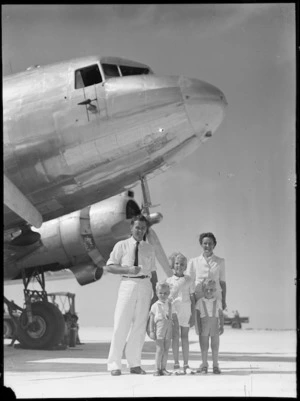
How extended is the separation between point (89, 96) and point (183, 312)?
394 cm

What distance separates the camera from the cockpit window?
10.4 metres

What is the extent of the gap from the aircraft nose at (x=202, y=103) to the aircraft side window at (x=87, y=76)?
1346 millimetres

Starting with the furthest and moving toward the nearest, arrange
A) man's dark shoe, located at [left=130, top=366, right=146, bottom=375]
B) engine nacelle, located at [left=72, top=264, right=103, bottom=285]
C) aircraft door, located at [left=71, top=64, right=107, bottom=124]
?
engine nacelle, located at [left=72, top=264, right=103, bottom=285]
aircraft door, located at [left=71, top=64, right=107, bottom=124]
man's dark shoe, located at [left=130, top=366, right=146, bottom=375]

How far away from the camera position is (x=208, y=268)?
7.66 metres

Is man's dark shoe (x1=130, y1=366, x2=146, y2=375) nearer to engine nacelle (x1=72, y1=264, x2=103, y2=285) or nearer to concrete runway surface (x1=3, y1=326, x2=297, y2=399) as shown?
concrete runway surface (x1=3, y1=326, x2=297, y2=399)

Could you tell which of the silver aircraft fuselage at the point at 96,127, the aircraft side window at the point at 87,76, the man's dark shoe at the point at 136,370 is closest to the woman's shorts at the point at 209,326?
the man's dark shoe at the point at 136,370

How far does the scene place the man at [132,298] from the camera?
25.0 ft

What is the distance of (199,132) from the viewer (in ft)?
31.9

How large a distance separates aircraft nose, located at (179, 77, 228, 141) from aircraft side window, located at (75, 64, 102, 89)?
4.42 feet

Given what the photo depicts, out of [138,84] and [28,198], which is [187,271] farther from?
[28,198]

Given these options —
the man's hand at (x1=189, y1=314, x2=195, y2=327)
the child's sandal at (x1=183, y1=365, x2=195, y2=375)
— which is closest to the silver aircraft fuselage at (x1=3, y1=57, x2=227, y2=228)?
the man's hand at (x1=189, y1=314, x2=195, y2=327)

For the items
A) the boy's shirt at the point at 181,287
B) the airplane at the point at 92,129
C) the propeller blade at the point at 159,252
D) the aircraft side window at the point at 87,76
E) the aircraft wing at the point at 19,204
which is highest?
the aircraft side window at the point at 87,76

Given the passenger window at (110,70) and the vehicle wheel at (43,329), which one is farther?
the vehicle wheel at (43,329)

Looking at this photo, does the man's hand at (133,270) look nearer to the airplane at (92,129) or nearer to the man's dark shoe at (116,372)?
the man's dark shoe at (116,372)
